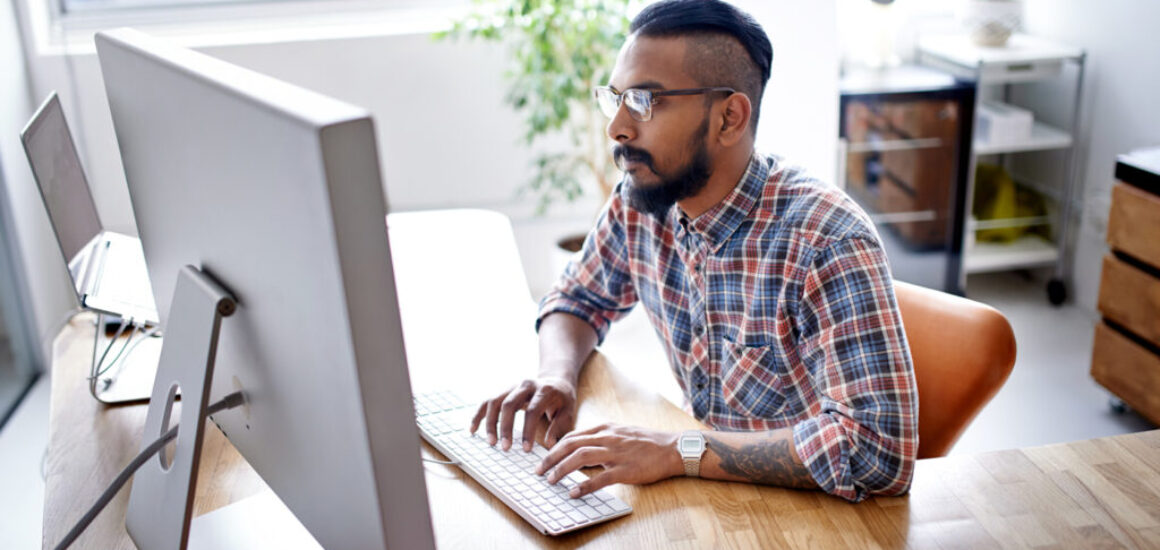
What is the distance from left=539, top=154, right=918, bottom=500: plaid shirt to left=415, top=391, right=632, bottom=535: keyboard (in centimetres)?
26

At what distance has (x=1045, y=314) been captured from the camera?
137 inches

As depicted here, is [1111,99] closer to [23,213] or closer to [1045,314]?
[1045,314]

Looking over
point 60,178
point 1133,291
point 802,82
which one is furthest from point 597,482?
point 802,82

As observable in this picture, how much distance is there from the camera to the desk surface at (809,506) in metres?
1.12

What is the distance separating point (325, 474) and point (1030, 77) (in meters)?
3.05

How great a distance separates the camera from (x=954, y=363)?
139 cm

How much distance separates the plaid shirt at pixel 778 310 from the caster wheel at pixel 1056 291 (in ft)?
7.54

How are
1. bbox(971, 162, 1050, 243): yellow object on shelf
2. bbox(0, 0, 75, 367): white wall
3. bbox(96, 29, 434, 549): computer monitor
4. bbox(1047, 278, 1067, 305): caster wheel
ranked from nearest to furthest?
bbox(96, 29, 434, 549): computer monitor, bbox(0, 0, 75, 367): white wall, bbox(1047, 278, 1067, 305): caster wheel, bbox(971, 162, 1050, 243): yellow object on shelf

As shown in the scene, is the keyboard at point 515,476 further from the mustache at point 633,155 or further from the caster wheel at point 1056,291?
the caster wheel at point 1056,291

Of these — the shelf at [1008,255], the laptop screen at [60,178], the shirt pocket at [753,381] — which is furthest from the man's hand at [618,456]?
the shelf at [1008,255]

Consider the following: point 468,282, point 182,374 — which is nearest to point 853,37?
point 468,282

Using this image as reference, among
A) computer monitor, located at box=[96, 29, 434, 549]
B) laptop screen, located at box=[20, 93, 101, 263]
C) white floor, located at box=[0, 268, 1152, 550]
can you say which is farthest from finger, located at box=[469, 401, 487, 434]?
white floor, located at box=[0, 268, 1152, 550]

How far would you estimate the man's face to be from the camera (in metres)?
1.44

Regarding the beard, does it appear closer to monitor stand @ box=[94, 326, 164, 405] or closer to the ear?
the ear
